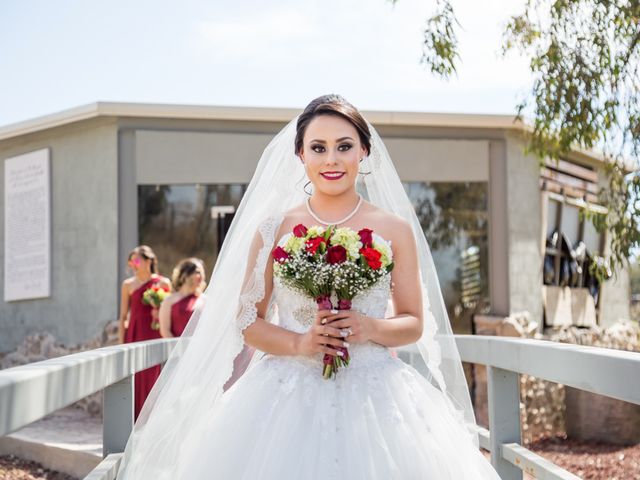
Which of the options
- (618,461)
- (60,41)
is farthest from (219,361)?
(60,41)

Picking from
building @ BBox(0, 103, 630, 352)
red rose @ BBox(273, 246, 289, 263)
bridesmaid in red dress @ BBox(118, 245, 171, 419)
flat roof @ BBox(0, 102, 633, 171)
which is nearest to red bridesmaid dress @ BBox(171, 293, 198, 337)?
bridesmaid in red dress @ BBox(118, 245, 171, 419)

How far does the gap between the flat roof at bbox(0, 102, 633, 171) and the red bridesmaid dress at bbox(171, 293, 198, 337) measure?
3447 millimetres

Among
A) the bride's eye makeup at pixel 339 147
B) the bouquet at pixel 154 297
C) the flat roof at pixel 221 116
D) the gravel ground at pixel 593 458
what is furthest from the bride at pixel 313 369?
the flat roof at pixel 221 116

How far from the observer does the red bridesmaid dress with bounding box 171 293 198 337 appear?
7262mm

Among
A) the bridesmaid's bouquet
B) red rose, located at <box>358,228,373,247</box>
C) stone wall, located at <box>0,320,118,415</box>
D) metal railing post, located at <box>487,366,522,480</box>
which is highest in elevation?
red rose, located at <box>358,228,373,247</box>

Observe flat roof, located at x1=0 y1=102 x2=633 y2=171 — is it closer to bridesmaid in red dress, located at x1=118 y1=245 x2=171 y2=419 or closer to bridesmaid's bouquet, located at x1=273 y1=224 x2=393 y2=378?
bridesmaid in red dress, located at x1=118 y1=245 x2=171 y2=419

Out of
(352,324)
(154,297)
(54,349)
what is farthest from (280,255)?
(54,349)

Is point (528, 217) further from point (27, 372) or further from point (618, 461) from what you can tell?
point (27, 372)

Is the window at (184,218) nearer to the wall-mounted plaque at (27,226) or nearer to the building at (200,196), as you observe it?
the building at (200,196)

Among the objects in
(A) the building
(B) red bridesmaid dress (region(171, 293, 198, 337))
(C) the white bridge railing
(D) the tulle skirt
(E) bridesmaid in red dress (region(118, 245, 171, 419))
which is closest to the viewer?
(C) the white bridge railing

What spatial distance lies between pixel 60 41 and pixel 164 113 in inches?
140

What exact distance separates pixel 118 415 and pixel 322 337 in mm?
864

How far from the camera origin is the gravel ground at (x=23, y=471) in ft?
23.4

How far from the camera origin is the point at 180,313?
7293 mm
